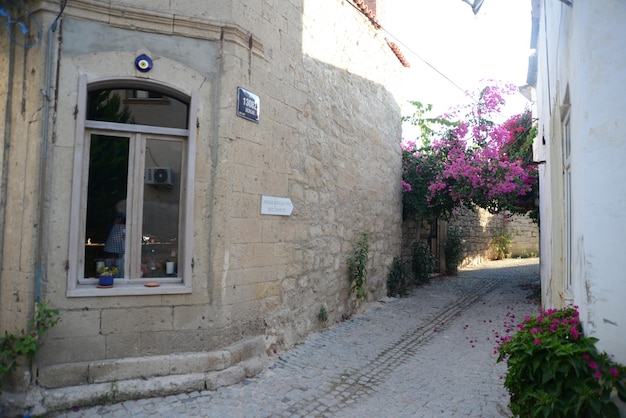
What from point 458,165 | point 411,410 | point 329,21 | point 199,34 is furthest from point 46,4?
point 458,165

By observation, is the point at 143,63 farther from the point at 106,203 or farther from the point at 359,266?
the point at 359,266

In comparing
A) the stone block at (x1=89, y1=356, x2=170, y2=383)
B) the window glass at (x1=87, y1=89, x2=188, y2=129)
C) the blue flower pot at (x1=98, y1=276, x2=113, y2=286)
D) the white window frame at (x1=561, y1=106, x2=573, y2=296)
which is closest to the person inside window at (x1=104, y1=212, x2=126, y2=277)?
the blue flower pot at (x1=98, y1=276, x2=113, y2=286)

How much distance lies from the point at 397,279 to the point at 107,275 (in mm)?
6219

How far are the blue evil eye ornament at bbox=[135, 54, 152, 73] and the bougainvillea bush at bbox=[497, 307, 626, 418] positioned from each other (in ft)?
11.9

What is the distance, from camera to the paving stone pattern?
145 inches

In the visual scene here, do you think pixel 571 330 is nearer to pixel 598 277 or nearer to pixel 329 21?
pixel 598 277

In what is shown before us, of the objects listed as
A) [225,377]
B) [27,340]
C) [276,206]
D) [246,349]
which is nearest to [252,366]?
[246,349]

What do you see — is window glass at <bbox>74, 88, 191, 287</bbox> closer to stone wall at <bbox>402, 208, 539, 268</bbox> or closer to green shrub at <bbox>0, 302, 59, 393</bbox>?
green shrub at <bbox>0, 302, 59, 393</bbox>

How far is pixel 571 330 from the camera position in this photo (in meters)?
2.84

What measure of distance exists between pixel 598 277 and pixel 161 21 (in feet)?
12.9

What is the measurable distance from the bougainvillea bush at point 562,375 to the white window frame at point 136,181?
2.70 metres

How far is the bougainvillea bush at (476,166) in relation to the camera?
8930 mm

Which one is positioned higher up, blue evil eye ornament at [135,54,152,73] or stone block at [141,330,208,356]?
blue evil eye ornament at [135,54,152,73]

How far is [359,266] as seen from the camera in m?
7.13
